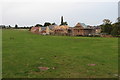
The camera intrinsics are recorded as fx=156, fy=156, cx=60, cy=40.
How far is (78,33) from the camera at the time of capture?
6338 cm

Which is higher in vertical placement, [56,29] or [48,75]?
[56,29]

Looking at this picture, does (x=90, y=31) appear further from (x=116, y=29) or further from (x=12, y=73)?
(x=12, y=73)

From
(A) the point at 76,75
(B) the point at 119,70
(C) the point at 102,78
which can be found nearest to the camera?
(C) the point at 102,78

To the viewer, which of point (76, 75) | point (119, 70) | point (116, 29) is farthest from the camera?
point (116, 29)

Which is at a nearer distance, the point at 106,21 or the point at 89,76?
the point at 89,76

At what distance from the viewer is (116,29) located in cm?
4956

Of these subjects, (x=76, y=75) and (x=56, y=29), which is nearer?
(x=76, y=75)

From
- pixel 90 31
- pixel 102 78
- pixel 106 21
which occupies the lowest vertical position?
pixel 102 78

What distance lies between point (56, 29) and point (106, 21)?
22.5m

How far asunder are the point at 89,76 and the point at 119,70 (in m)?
2.13

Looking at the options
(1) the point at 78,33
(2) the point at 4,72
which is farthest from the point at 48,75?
(1) the point at 78,33

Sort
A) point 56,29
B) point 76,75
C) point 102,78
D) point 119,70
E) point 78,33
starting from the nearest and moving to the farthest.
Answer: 1. point 102,78
2. point 76,75
3. point 119,70
4. point 78,33
5. point 56,29

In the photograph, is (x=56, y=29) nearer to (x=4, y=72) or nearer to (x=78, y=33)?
(x=78, y=33)

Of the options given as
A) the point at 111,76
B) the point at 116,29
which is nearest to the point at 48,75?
the point at 111,76
